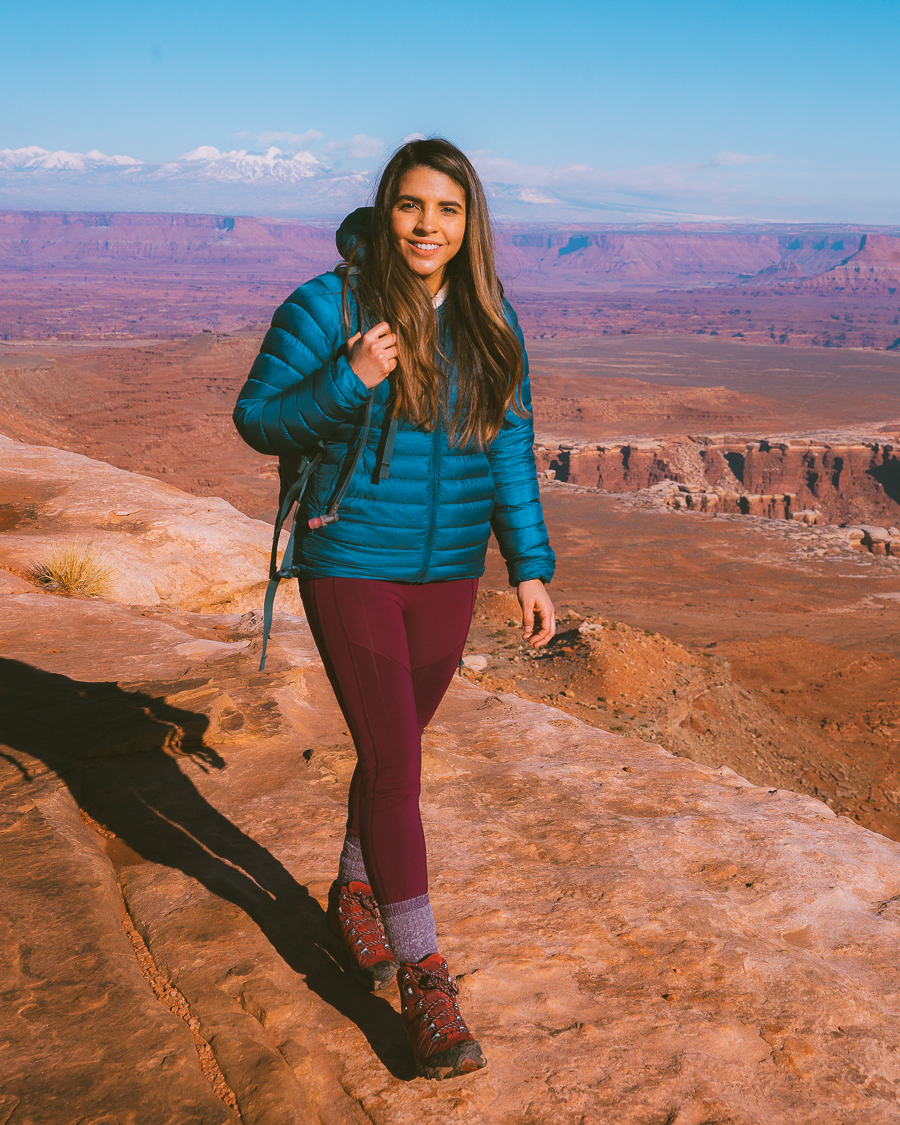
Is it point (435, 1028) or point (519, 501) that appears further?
point (519, 501)

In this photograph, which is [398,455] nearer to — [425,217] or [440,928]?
[425,217]

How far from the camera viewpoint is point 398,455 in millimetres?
1761

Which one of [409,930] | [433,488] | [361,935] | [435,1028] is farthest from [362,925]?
[433,488]

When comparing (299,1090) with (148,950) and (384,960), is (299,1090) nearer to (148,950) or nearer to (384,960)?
(384,960)

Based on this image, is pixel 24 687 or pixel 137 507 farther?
pixel 137 507

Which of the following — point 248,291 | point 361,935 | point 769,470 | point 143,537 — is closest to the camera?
point 361,935

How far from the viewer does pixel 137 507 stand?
8.14 m

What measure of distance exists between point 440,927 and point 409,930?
63 cm

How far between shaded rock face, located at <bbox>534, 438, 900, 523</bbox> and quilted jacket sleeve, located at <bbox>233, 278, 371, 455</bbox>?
3470 centimetres

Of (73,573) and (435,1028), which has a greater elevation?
(435,1028)

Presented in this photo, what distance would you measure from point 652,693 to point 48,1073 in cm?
868

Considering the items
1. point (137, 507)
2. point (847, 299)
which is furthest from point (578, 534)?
point (847, 299)

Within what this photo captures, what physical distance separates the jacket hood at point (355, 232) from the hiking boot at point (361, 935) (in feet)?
4.63

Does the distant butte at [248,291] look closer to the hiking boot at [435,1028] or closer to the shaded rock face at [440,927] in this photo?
the shaded rock face at [440,927]
